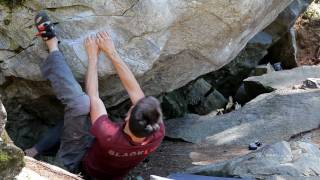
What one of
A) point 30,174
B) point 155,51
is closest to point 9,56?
point 155,51

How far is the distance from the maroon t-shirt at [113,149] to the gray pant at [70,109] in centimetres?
21

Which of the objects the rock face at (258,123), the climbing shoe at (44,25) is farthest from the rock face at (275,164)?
the climbing shoe at (44,25)

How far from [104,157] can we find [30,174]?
43.9 inches

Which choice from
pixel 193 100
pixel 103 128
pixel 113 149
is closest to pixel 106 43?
pixel 103 128

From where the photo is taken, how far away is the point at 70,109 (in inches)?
234

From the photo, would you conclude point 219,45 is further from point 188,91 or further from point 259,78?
Result: point 259,78

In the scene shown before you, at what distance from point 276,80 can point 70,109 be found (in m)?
6.02

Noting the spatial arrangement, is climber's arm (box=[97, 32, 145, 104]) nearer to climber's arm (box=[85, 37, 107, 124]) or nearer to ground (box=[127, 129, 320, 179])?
climber's arm (box=[85, 37, 107, 124])

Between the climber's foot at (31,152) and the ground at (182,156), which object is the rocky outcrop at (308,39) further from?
the climber's foot at (31,152)

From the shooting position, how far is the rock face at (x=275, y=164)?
5746 millimetres

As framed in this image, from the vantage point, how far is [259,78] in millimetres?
11195

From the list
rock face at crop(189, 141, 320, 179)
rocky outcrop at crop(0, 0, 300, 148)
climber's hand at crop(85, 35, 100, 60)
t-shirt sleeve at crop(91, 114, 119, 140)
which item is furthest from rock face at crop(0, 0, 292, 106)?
rock face at crop(189, 141, 320, 179)

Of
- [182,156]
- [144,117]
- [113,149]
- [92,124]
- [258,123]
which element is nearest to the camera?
[144,117]

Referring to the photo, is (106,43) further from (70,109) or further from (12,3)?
(12,3)
